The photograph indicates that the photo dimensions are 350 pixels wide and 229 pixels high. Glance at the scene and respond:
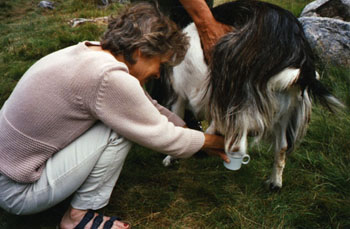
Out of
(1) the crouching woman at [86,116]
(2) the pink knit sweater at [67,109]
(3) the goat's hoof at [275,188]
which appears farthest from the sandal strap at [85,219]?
(3) the goat's hoof at [275,188]

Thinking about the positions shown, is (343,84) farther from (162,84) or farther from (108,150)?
(108,150)

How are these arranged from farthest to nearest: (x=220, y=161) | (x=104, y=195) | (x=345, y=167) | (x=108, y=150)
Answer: (x=220, y=161), (x=345, y=167), (x=104, y=195), (x=108, y=150)

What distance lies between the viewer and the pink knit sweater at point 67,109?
1438 millimetres

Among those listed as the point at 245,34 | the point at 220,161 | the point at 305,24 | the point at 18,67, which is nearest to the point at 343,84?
the point at 305,24

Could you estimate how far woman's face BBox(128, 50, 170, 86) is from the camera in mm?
1620

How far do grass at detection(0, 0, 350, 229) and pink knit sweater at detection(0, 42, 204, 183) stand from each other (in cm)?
62

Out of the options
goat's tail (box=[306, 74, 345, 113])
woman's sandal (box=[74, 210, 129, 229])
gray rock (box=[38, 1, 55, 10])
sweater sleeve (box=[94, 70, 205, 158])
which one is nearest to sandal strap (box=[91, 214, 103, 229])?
woman's sandal (box=[74, 210, 129, 229])

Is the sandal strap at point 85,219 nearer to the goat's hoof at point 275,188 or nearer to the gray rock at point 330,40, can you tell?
the goat's hoof at point 275,188

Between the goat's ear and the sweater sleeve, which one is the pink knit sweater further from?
the goat's ear

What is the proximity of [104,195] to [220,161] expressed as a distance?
116 cm

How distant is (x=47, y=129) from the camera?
59.7 inches

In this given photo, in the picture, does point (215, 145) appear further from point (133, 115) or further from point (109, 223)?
point (109, 223)

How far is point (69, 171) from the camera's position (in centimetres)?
161

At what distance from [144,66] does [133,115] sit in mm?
286
